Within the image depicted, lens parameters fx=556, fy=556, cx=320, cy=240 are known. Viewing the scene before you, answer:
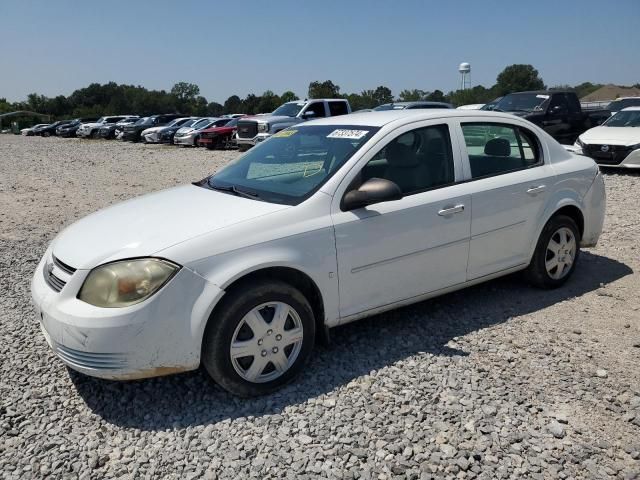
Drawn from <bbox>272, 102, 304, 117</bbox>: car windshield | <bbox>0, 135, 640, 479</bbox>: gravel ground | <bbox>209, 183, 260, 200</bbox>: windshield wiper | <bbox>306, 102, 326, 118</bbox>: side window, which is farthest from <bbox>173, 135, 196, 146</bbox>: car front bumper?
<bbox>209, 183, 260, 200</bbox>: windshield wiper

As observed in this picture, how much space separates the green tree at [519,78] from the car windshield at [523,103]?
227ft

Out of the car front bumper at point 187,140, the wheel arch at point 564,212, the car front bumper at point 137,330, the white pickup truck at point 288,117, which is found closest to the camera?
the car front bumper at point 137,330

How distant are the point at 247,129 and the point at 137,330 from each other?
1803 centimetres

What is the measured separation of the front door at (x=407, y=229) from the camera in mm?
3566

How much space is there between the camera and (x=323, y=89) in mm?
67125

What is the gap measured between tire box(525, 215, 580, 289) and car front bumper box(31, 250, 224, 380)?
9.76 ft

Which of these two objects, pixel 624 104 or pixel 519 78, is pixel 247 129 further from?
pixel 519 78

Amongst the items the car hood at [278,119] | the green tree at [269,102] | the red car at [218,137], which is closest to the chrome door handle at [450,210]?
the car hood at [278,119]

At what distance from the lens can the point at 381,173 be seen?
3.85 meters

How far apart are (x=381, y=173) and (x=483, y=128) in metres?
1.19

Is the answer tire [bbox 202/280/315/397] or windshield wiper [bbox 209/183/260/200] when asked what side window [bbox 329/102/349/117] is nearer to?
windshield wiper [bbox 209/183/260/200]

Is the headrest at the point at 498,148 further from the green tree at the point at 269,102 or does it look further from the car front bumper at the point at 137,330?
the green tree at the point at 269,102

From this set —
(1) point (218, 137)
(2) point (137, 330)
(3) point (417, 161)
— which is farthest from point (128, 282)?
(1) point (218, 137)

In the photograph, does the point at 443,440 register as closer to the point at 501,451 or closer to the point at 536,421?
the point at 501,451
